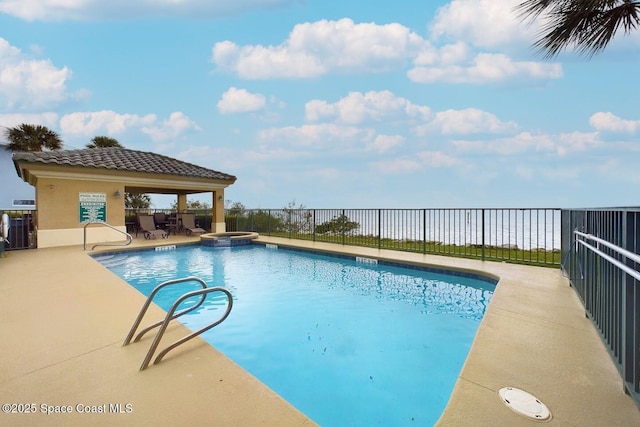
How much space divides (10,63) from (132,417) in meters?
24.0

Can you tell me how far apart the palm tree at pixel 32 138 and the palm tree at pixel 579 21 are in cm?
2537

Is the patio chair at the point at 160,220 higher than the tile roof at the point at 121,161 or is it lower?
lower

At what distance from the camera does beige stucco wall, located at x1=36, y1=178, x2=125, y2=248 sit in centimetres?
1010

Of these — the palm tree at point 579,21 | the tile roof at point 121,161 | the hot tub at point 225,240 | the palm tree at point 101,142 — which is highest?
the palm tree at point 101,142

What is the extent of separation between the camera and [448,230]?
8.27m

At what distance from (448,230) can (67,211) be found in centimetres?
1214

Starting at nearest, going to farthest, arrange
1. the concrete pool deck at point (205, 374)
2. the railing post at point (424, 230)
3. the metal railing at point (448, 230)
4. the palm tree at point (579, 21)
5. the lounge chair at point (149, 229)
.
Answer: the concrete pool deck at point (205, 374)
the palm tree at point (579, 21)
the metal railing at point (448, 230)
the railing post at point (424, 230)
the lounge chair at point (149, 229)

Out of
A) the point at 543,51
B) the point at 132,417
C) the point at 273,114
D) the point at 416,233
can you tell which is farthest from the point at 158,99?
the point at 132,417

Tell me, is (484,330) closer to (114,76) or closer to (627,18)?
(627,18)

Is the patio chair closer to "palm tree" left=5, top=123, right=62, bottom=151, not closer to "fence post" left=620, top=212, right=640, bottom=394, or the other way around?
"palm tree" left=5, top=123, right=62, bottom=151

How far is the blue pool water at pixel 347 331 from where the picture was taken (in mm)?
2770

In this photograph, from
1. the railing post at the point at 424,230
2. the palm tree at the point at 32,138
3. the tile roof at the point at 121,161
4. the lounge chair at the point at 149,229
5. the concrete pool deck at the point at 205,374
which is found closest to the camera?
the concrete pool deck at the point at 205,374

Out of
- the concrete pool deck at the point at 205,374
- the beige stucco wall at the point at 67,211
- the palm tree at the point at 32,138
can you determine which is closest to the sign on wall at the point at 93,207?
the beige stucco wall at the point at 67,211

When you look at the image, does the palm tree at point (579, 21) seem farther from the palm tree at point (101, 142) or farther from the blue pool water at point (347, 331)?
the palm tree at point (101, 142)
